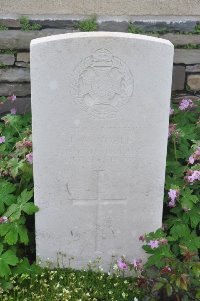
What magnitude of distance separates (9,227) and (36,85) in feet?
2.55

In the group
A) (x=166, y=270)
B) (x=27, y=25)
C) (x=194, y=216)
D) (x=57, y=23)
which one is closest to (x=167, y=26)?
(x=57, y=23)

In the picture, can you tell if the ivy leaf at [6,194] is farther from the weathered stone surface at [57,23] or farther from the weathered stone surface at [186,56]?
the weathered stone surface at [186,56]

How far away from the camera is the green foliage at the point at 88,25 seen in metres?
3.74

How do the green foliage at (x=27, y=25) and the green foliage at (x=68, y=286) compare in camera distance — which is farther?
the green foliage at (x=27, y=25)

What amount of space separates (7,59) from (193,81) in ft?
4.42

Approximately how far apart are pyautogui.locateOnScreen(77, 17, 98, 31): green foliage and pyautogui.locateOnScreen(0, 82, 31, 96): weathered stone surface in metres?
0.56

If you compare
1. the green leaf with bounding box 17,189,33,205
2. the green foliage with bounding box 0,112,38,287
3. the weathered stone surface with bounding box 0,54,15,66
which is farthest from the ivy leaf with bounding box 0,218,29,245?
the weathered stone surface with bounding box 0,54,15,66

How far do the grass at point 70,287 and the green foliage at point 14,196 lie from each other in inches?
4.1

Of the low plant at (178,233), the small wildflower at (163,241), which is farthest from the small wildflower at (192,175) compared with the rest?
the small wildflower at (163,241)

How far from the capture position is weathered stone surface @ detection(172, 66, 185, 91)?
12.8ft

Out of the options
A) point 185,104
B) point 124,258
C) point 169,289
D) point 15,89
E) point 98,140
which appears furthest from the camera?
point 15,89

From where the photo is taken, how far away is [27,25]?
3.75 meters

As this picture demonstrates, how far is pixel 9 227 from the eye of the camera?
287 cm

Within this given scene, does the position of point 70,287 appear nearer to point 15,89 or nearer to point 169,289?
point 169,289
